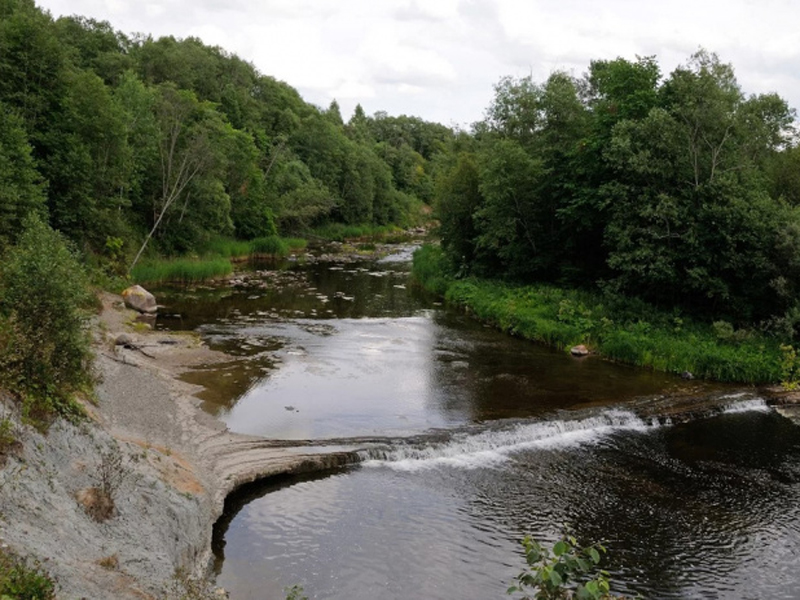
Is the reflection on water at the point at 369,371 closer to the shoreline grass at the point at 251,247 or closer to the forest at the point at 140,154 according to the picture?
the forest at the point at 140,154

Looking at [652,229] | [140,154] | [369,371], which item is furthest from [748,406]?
[140,154]

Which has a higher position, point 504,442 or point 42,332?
point 42,332

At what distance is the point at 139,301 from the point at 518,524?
29.2 meters

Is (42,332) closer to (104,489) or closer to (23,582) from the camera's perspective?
(104,489)

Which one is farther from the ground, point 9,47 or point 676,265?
point 9,47

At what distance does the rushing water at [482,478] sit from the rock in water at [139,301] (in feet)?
11.2

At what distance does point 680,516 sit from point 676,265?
70.4 ft

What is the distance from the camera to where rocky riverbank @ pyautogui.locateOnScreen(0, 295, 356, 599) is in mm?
10484

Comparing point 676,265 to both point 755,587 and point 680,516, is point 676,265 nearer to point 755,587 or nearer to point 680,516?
point 680,516

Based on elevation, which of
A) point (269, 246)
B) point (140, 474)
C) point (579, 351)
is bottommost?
point (140, 474)

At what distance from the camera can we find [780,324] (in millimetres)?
31969

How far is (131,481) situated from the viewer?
14.2 metres

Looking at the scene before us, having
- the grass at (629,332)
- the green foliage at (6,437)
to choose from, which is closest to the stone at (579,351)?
the grass at (629,332)

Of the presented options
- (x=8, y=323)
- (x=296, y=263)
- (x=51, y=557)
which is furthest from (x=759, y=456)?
(x=296, y=263)
